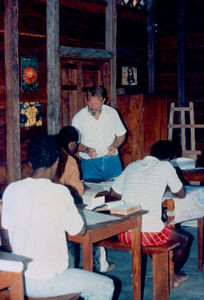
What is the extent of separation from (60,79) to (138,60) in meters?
2.13

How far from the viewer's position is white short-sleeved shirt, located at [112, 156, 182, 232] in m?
4.10

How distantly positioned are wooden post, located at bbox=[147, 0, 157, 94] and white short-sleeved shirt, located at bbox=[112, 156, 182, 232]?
4.47 metres

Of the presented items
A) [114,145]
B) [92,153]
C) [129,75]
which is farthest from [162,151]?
[129,75]

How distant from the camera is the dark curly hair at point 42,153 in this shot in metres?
2.95

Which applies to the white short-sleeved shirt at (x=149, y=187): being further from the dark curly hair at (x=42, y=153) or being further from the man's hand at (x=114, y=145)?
the man's hand at (x=114, y=145)

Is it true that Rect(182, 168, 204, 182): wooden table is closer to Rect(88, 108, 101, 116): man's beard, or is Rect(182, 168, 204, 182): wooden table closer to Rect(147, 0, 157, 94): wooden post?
Rect(88, 108, 101, 116): man's beard

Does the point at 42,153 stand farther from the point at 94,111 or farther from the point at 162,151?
the point at 94,111

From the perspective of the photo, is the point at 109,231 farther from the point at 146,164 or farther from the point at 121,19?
the point at 121,19

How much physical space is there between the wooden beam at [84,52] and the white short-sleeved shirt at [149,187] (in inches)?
112

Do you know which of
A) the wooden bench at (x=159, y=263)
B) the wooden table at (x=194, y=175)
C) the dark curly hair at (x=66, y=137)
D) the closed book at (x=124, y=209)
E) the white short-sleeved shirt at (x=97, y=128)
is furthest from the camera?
the white short-sleeved shirt at (x=97, y=128)

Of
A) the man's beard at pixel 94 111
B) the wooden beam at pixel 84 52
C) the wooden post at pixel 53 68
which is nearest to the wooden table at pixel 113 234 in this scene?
the man's beard at pixel 94 111

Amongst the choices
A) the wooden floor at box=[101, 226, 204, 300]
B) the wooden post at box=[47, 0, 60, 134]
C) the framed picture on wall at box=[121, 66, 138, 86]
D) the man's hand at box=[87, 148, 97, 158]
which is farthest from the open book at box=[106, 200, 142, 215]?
the framed picture on wall at box=[121, 66, 138, 86]

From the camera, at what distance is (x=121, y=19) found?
7812mm

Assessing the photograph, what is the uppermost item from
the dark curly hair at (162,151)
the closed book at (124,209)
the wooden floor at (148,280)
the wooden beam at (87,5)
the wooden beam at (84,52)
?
the wooden beam at (87,5)
